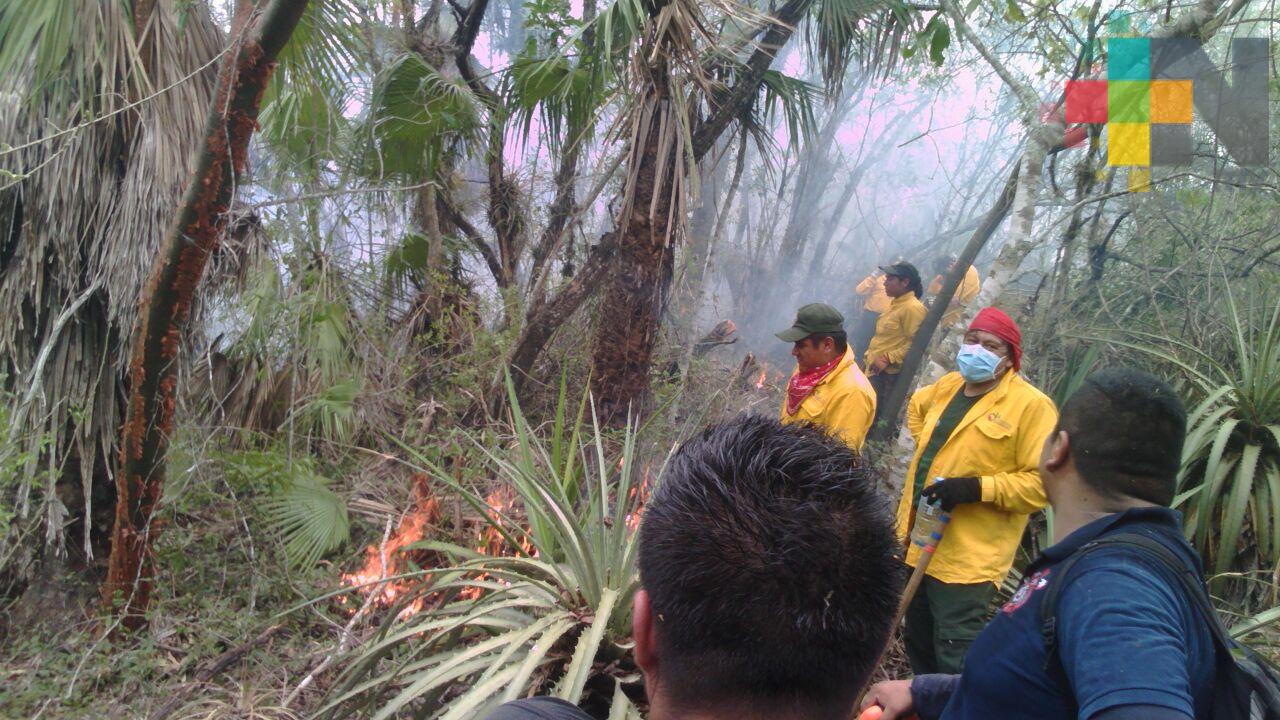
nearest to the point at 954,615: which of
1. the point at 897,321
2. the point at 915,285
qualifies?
the point at 897,321

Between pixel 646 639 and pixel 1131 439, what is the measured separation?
4.38 feet

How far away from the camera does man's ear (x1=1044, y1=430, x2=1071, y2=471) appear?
1943 millimetres

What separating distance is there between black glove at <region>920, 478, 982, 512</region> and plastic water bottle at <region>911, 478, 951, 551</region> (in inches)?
1.2

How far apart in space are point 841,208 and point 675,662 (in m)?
18.2

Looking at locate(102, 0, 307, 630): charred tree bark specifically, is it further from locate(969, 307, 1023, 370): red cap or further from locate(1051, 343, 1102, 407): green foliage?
locate(1051, 343, 1102, 407): green foliage

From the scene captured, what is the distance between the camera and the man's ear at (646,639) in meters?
1.03

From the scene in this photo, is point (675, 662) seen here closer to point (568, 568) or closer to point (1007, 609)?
point (1007, 609)

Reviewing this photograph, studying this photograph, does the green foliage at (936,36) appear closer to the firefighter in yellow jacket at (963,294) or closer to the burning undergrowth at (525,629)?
the firefighter in yellow jacket at (963,294)

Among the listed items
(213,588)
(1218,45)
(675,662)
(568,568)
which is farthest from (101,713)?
(1218,45)

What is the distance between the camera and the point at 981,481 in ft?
10.2

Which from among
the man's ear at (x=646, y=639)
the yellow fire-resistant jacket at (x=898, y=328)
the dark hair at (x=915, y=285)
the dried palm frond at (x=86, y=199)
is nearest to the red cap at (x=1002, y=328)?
the man's ear at (x=646, y=639)

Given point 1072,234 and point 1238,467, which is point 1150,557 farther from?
point 1072,234

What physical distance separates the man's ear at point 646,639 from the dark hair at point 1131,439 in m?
1.26

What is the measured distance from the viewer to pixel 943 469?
336 centimetres
